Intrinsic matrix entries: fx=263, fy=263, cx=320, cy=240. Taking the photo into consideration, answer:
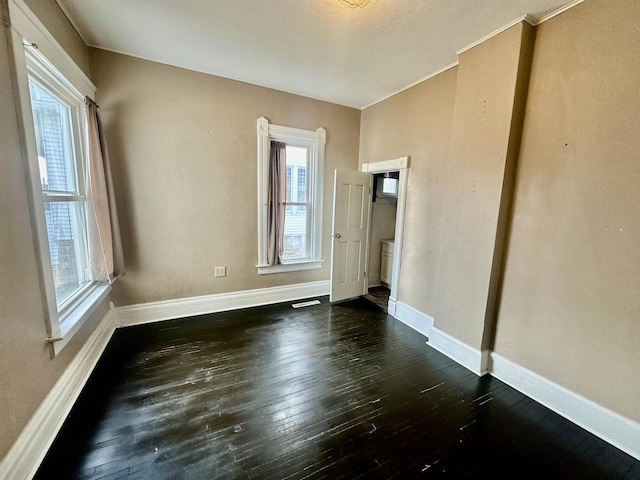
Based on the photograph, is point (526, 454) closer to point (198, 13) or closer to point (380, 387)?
point (380, 387)

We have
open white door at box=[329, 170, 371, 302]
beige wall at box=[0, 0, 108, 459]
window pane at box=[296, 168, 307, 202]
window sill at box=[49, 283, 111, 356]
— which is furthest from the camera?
window pane at box=[296, 168, 307, 202]

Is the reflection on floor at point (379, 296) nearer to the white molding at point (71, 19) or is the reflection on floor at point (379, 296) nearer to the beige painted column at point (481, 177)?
the beige painted column at point (481, 177)

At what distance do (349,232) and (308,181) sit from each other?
944 millimetres

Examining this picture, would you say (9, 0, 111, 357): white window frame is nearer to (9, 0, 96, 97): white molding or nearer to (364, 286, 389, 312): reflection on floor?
(9, 0, 96, 97): white molding

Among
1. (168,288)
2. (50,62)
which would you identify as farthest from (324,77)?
(168,288)

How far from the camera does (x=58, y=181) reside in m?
2.04

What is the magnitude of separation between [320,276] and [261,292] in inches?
37.3

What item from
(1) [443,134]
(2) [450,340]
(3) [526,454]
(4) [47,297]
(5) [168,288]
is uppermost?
(1) [443,134]

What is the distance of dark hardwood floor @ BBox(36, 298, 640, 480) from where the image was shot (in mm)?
1454

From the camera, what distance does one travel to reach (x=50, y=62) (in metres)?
1.74

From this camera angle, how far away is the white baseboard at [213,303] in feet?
9.71

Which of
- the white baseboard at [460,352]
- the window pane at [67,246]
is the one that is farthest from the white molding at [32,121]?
the white baseboard at [460,352]

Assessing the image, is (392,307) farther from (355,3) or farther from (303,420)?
(355,3)

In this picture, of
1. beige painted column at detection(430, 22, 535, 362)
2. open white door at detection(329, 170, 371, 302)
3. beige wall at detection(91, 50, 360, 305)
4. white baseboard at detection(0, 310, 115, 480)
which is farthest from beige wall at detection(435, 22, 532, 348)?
white baseboard at detection(0, 310, 115, 480)
